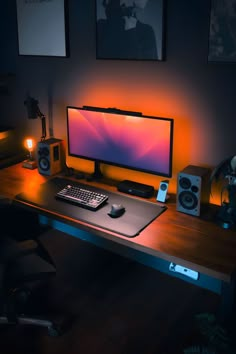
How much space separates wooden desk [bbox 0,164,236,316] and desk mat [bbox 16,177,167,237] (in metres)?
0.04

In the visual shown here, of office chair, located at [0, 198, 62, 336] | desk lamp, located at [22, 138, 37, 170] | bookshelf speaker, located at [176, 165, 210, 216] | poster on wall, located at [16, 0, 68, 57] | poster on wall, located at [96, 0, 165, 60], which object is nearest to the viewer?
office chair, located at [0, 198, 62, 336]

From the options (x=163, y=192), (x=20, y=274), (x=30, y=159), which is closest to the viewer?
(x=20, y=274)

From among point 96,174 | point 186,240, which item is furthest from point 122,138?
point 186,240

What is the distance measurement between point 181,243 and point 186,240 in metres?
0.04

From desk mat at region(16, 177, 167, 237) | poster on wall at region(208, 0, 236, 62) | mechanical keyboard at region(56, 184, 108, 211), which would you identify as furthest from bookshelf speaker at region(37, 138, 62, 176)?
poster on wall at region(208, 0, 236, 62)

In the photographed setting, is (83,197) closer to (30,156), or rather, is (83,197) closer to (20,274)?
(20,274)

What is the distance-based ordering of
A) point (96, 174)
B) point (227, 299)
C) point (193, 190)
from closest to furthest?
point (227, 299), point (193, 190), point (96, 174)

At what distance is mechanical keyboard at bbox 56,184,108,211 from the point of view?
2.36 meters

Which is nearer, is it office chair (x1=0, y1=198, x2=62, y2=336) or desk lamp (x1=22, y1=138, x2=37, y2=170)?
office chair (x1=0, y1=198, x2=62, y2=336)

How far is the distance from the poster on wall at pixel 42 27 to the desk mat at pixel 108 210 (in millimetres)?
1016

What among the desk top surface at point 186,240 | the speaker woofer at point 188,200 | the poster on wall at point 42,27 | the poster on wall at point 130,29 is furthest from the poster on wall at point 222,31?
the poster on wall at point 42,27

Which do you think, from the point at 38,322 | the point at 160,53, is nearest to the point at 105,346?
the point at 38,322

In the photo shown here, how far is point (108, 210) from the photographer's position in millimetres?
2314

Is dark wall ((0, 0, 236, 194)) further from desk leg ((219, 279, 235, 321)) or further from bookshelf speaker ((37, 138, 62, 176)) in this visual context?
desk leg ((219, 279, 235, 321))
